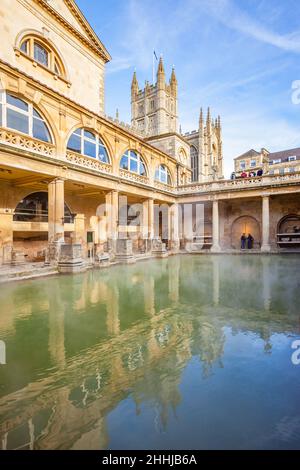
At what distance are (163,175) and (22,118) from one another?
14368 millimetres

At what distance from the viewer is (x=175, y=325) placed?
4238 millimetres

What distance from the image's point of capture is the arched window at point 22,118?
35.4 feet

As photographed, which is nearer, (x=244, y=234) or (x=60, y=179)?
(x=60, y=179)

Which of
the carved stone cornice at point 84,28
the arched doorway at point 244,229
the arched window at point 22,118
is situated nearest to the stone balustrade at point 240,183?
the arched doorway at point 244,229

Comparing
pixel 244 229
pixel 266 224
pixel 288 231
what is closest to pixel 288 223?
pixel 288 231

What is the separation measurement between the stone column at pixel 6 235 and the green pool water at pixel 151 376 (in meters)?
9.05

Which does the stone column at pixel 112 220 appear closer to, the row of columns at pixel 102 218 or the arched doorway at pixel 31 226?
the row of columns at pixel 102 218

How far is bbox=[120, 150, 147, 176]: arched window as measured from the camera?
1825 cm

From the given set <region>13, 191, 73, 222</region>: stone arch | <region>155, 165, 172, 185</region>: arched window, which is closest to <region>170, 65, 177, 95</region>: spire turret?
<region>155, 165, 172, 185</region>: arched window

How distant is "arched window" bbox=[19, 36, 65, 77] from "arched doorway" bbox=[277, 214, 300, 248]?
70.1 feet

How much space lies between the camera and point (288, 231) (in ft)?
73.5

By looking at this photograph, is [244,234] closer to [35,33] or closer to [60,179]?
[60,179]

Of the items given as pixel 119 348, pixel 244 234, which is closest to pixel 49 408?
pixel 119 348
